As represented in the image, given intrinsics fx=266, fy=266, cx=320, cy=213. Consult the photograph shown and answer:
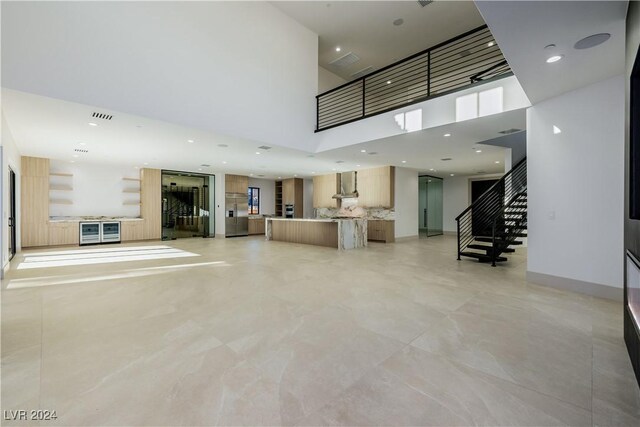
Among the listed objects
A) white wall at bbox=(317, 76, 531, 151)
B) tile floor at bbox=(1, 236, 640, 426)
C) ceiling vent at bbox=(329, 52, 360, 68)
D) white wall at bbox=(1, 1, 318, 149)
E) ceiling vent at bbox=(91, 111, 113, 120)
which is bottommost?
tile floor at bbox=(1, 236, 640, 426)

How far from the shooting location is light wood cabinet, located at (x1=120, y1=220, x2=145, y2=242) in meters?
10.4

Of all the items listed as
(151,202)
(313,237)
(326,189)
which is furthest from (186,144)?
(326,189)

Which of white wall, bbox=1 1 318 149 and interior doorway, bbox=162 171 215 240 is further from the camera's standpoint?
interior doorway, bbox=162 171 215 240

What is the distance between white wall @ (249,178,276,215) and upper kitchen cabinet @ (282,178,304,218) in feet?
3.17

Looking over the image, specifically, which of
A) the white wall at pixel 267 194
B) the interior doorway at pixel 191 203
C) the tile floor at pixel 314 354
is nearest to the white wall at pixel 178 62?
the tile floor at pixel 314 354

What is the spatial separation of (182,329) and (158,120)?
4146 mm

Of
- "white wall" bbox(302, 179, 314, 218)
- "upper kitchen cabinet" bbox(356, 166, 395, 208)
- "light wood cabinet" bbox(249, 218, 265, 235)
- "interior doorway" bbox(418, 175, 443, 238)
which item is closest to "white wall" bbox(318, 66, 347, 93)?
"upper kitchen cabinet" bbox(356, 166, 395, 208)

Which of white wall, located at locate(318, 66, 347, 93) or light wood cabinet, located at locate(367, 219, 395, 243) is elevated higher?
white wall, located at locate(318, 66, 347, 93)

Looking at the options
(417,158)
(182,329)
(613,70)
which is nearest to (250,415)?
(182,329)

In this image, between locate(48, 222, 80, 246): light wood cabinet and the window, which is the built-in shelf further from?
the window

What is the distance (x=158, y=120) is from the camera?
514 centimetres

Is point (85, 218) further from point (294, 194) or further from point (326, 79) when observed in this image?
point (326, 79)

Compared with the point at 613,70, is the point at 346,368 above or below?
below

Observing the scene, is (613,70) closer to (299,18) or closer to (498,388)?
(498,388)
